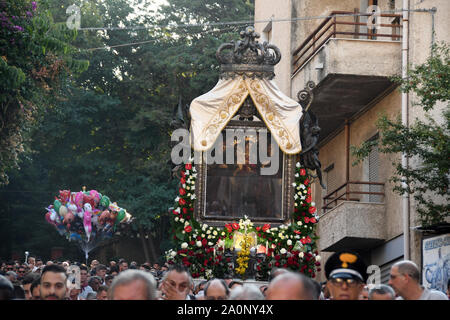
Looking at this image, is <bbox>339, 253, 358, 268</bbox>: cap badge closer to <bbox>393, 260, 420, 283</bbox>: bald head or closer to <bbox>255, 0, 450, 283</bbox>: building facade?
<bbox>393, 260, 420, 283</bbox>: bald head

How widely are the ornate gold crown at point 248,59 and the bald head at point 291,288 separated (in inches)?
438

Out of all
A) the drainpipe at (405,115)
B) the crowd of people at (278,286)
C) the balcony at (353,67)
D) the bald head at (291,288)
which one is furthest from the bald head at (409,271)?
the balcony at (353,67)

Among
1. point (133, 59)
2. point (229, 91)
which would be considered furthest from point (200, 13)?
point (229, 91)

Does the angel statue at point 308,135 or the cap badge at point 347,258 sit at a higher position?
the angel statue at point 308,135

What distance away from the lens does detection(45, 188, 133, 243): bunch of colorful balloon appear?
2488cm

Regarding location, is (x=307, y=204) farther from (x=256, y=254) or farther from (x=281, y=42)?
(x=281, y=42)

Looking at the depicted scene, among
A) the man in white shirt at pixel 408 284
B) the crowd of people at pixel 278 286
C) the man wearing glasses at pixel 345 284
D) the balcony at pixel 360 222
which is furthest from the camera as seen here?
the balcony at pixel 360 222

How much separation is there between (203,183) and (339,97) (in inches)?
302

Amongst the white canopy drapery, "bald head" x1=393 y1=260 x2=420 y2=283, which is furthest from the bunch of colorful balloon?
"bald head" x1=393 y1=260 x2=420 y2=283

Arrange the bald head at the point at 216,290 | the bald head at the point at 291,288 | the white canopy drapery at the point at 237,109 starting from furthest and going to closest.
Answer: the white canopy drapery at the point at 237,109, the bald head at the point at 216,290, the bald head at the point at 291,288

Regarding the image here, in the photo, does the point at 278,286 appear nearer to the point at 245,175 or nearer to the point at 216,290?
the point at 216,290

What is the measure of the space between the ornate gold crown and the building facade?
3.38m

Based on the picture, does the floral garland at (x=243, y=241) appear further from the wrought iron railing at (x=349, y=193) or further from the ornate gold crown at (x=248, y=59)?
the wrought iron railing at (x=349, y=193)

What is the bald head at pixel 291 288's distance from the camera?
5.85 m
